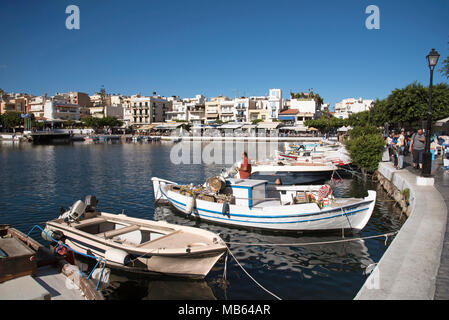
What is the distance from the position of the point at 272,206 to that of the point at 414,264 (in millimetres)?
6228

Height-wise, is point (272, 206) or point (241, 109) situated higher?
point (241, 109)

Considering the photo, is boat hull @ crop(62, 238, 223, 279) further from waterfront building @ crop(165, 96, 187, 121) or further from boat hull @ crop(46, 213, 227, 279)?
waterfront building @ crop(165, 96, 187, 121)

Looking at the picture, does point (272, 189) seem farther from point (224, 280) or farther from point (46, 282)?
point (46, 282)

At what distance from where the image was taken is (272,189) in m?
14.0

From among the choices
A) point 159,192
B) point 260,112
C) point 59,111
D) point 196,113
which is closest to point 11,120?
point 59,111

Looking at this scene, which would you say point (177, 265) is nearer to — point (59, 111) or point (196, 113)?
point (196, 113)

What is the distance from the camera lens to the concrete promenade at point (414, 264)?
5039mm

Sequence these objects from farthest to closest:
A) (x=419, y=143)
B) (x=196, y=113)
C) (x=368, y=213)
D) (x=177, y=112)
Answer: (x=177, y=112) → (x=196, y=113) → (x=419, y=143) → (x=368, y=213)

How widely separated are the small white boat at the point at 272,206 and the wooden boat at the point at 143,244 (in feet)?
12.4

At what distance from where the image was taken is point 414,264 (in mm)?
6000

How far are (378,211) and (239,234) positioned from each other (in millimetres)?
7352

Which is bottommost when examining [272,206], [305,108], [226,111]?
[272,206]

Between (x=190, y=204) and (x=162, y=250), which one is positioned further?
(x=190, y=204)

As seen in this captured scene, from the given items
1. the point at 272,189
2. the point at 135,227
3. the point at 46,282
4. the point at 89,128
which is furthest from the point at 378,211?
the point at 89,128
